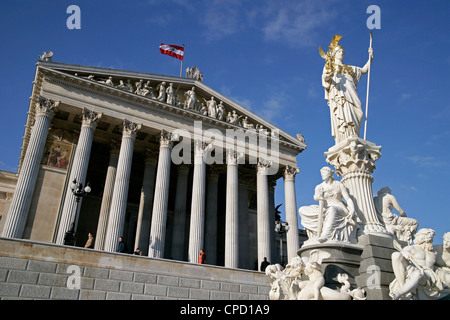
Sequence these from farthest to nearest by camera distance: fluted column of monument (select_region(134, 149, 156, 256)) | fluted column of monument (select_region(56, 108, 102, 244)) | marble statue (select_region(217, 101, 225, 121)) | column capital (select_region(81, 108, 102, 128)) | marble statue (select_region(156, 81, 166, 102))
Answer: marble statue (select_region(217, 101, 225, 121)), marble statue (select_region(156, 81, 166, 102)), fluted column of monument (select_region(134, 149, 156, 256)), column capital (select_region(81, 108, 102, 128)), fluted column of monument (select_region(56, 108, 102, 244))

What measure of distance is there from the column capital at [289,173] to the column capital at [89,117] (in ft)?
53.0

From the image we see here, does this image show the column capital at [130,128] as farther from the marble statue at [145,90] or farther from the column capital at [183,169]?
the column capital at [183,169]

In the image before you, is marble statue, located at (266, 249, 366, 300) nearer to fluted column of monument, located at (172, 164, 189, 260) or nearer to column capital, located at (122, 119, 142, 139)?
column capital, located at (122, 119, 142, 139)

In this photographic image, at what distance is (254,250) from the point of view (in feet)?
108

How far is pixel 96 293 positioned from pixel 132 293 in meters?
1.52

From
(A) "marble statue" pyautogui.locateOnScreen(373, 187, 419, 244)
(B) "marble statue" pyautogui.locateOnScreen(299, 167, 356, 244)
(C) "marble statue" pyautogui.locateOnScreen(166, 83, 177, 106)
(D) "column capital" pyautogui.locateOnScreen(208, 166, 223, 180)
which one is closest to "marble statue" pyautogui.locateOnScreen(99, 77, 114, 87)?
(C) "marble statue" pyautogui.locateOnScreen(166, 83, 177, 106)

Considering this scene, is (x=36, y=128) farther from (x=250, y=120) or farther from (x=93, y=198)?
(x=250, y=120)

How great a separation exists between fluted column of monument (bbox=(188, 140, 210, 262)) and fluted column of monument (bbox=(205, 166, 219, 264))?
336cm

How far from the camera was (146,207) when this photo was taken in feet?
93.1

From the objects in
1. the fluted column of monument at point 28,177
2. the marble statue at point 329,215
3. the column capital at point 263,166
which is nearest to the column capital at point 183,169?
the column capital at point 263,166

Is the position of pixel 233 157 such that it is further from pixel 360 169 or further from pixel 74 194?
pixel 360 169

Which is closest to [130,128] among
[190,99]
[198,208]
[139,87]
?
[139,87]

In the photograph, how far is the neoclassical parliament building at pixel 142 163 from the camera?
24109 millimetres

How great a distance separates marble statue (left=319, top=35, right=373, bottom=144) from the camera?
33.3 ft
